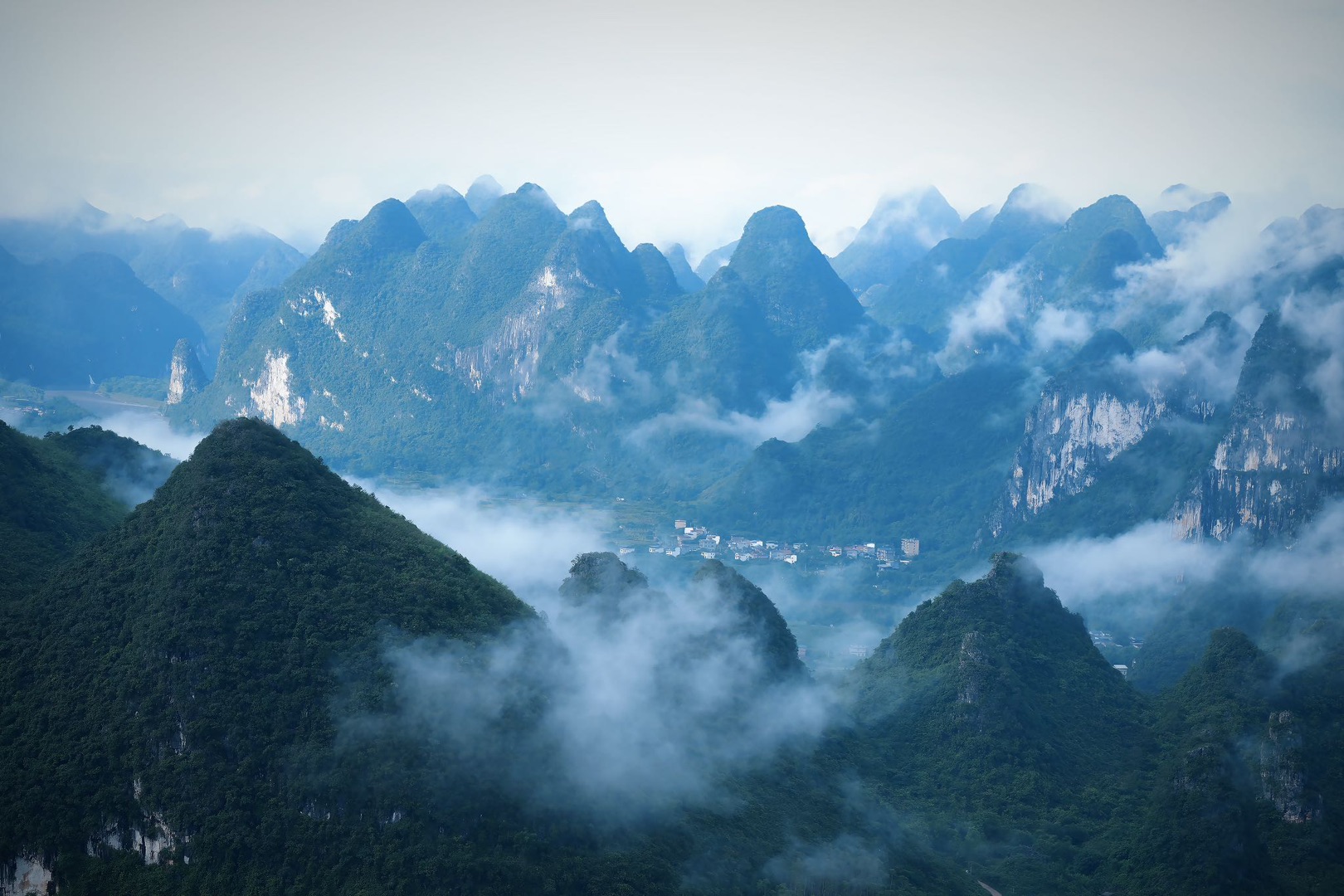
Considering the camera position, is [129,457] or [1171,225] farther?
[1171,225]

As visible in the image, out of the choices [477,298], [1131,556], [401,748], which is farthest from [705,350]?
[401,748]

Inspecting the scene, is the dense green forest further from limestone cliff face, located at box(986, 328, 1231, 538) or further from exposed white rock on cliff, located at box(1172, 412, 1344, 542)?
Answer: limestone cliff face, located at box(986, 328, 1231, 538)

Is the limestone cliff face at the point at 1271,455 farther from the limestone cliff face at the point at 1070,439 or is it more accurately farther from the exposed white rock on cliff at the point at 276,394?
the exposed white rock on cliff at the point at 276,394

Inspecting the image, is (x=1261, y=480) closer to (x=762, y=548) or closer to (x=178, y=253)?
(x=762, y=548)

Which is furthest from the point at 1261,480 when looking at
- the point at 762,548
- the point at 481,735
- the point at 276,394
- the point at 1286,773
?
the point at 276,394

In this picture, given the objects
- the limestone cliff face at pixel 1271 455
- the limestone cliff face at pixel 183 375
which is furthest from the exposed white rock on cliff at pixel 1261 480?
the limestone cliff face at pixel 183 375

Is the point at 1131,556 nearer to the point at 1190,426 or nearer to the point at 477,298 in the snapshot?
the point at 1190,426

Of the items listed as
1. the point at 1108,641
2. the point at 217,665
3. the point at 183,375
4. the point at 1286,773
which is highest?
the point at 183,375
